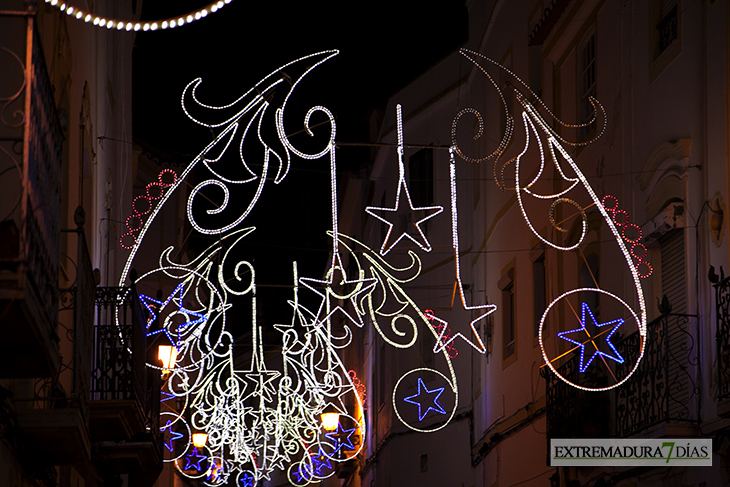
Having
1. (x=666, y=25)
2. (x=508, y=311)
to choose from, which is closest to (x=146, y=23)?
(x=666, y=25)

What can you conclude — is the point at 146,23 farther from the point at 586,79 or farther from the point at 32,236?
the point at 586,79

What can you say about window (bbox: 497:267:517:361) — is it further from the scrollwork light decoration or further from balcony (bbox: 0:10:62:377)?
balcony (bbox: 0:10:62:377)

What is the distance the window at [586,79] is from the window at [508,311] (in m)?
4.00

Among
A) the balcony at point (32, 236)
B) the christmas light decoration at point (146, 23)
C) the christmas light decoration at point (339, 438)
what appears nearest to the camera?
the balcony at point (32, 236)

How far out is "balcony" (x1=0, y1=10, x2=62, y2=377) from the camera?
19.3 feet

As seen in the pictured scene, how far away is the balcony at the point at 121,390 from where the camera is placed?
11.9 m

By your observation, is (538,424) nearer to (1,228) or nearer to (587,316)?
(587,316)

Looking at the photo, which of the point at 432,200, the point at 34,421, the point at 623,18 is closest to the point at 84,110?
the point at 34,421

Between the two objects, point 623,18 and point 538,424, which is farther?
point 538,424

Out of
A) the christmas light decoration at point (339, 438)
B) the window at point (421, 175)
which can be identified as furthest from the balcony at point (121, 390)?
the window at point (421, 175)

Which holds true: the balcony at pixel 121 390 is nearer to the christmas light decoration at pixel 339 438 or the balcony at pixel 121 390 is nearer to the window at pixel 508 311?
the christmas light decoration at pixel 339 438

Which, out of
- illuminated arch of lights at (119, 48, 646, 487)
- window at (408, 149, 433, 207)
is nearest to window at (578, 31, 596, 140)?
illuminated arch of lights at (119, 48, 646, 487)

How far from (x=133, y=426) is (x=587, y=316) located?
6.34m

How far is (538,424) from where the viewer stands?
1669 centimetres
